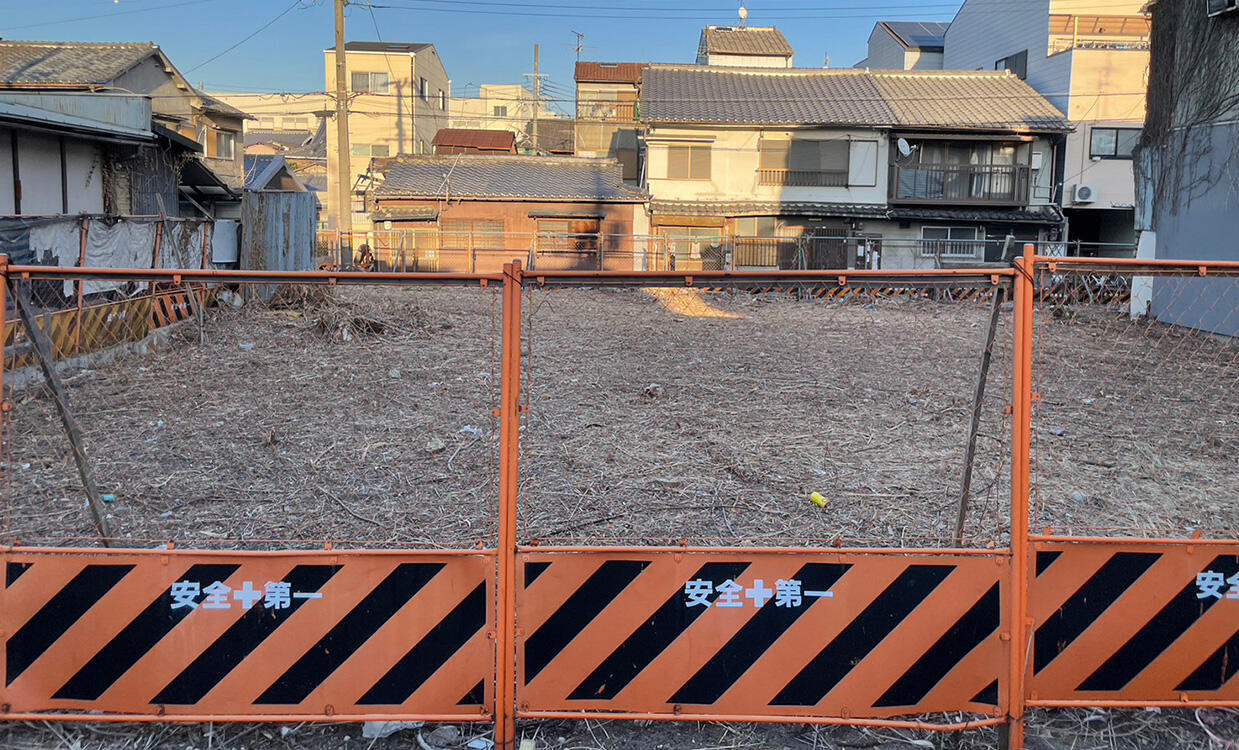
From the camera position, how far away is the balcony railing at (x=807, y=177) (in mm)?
27984

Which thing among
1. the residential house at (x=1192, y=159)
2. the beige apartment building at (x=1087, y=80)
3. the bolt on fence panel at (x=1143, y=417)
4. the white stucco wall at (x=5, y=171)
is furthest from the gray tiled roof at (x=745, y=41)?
the white stucco wall at (x=5, y=171)

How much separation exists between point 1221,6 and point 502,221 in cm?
1979

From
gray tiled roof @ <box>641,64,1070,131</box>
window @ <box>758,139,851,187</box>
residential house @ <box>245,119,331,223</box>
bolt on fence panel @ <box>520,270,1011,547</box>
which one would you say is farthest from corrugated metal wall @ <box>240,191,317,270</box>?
residential house @ <box>245,119,331,223</box>

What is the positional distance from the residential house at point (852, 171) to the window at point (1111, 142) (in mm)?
1149

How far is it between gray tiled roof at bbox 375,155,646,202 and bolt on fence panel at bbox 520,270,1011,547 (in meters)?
15.8

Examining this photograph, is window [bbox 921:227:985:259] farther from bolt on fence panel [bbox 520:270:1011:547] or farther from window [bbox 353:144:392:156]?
window [bbox 353:144:392:156]

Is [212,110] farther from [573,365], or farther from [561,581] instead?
[561,581]

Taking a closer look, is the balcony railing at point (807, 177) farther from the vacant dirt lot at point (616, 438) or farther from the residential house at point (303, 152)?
the residential house at point (303, 152)

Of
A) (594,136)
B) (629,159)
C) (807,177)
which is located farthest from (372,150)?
(807,177)

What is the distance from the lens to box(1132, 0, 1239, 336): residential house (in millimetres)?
12320

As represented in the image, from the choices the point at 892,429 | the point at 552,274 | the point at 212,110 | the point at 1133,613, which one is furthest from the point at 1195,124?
the point at 212,110

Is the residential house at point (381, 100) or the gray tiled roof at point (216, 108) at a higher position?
the residential house at point (381, 100)

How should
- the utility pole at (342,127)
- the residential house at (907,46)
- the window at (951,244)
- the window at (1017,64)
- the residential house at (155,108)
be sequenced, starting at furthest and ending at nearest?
the residential house at (907,46) < the window at (1017,64) < the window at (951,244) < the utility pole at (342,127) < the residential house at (155,108)

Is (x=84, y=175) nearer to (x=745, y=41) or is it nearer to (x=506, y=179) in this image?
(x=506, y=179)
